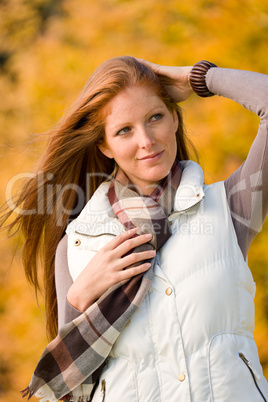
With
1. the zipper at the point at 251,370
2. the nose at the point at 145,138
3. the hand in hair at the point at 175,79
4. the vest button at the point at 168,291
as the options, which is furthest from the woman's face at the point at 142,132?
the zipper at the point at 251,370

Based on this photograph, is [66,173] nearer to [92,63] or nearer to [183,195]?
[183,195]

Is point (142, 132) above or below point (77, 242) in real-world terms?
above

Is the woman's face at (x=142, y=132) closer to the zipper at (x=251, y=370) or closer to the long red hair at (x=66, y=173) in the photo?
the long red hair at (x=66, y=173)

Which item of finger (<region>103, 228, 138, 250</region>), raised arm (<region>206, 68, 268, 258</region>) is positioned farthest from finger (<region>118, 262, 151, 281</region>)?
raised arm (<region>206, 68, 268, 258</region>)

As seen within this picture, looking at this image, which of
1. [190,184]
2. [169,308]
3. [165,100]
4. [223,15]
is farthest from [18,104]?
[169,308]

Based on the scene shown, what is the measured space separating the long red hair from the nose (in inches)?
7.5

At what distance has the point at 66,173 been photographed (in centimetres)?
221

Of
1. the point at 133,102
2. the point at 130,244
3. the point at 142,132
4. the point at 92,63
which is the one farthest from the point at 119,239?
the point at 92,63

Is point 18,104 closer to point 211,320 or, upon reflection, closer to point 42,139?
point 42,139

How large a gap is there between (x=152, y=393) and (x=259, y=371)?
1.13ft

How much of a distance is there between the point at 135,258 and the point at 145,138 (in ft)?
1.32

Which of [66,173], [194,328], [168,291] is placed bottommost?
[194,328]

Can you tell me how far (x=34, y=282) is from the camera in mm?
2410

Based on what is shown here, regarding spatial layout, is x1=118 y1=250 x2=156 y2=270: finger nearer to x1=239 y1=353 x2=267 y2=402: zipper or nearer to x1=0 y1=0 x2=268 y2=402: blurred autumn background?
x1=239 y1=353 x2=267 y2=402: zipper
